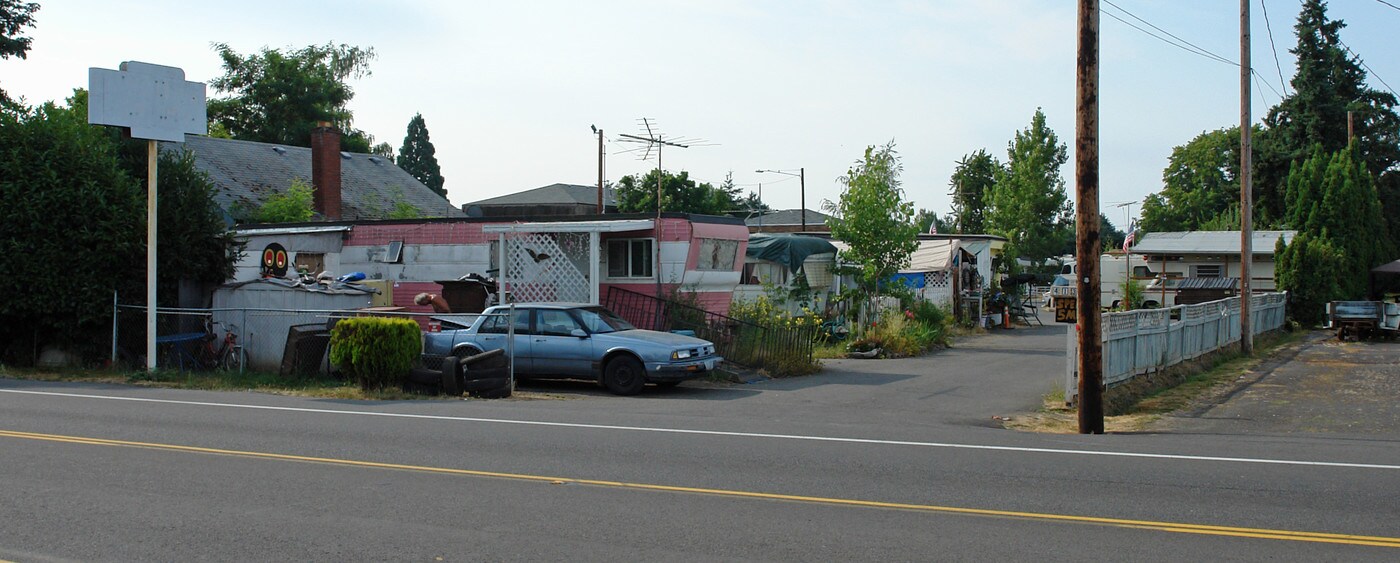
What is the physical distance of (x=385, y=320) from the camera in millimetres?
16781

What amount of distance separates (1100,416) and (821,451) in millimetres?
4504

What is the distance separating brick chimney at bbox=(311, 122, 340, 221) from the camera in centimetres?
3756

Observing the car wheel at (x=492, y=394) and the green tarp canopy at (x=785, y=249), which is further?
the green tarp canopy at (x=785, y=249)

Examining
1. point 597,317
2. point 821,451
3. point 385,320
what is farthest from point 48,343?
point 821,451

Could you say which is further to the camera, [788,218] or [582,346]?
[788,218]

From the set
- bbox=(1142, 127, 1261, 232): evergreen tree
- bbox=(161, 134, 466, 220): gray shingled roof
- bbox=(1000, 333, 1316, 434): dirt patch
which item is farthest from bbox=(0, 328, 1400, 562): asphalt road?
bbox=(1142, 127, 1261, 232): evergreen tree

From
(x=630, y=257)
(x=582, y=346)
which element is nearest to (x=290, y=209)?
(x=630, y=257)

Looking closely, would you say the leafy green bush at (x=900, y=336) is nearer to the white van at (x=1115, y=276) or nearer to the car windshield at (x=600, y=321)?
the car windshield at (x=600, y=321)

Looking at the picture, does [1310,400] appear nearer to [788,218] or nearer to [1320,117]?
[1320,117]

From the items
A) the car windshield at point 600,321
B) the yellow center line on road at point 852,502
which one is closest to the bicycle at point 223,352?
the car windshield at point 600,321

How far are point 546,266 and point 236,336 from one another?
19.7ft

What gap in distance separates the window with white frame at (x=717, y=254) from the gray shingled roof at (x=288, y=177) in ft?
56.5

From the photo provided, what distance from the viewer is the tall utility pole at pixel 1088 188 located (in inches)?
534

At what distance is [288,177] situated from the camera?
136 ft
